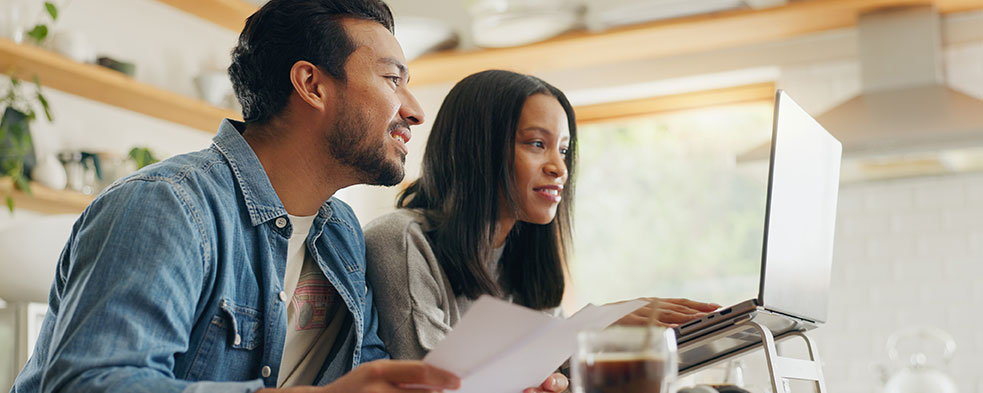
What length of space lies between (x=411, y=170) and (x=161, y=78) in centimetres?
128

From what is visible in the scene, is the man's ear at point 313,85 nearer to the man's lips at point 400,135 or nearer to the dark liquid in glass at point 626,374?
the man's lips at point 400,135

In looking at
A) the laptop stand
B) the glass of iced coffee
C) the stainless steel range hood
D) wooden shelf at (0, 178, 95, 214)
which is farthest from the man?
the stainless steel range hood

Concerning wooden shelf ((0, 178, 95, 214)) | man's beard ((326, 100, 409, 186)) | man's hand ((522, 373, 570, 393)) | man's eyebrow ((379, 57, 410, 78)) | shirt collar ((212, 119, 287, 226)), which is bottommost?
man's hand ((522, 373, 570, 393))

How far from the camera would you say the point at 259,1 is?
12.7ft

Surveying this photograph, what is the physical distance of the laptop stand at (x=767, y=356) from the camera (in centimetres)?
123

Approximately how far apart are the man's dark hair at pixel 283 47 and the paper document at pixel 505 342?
2.12 feet

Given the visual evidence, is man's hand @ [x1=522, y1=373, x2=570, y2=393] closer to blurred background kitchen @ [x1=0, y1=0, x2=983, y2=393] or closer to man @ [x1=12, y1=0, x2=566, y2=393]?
man @ [x1=12, y1=0, x2=566, y2=393]

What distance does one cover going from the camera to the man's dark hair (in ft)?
4.98

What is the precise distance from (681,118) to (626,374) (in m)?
3.63

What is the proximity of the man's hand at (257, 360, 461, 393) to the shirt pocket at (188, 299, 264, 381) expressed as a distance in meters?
0.35

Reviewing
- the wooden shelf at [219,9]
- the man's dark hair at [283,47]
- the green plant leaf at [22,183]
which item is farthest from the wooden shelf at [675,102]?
the man's dark hair at [283,47]

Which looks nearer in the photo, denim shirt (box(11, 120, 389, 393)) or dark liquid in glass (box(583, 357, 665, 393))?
dark liquid in glass (box(583, 357, 665, 393))

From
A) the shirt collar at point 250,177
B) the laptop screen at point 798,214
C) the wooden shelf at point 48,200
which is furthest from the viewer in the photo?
the wooden shelf at point 48,200

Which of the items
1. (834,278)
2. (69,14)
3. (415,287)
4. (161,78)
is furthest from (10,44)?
(834,278)
